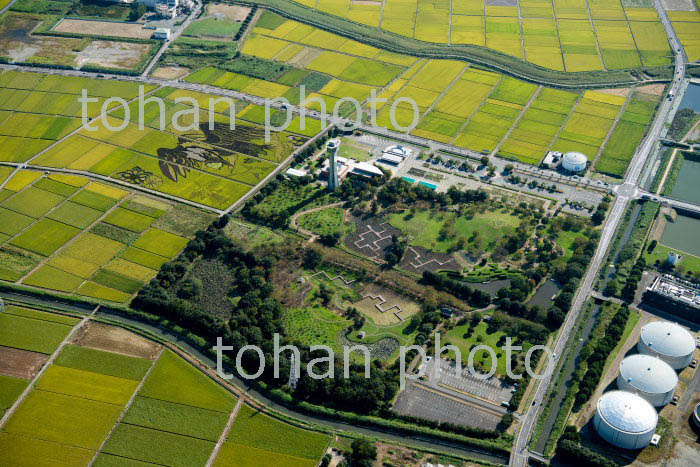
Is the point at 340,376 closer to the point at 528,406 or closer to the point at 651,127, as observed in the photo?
the point at 528,406

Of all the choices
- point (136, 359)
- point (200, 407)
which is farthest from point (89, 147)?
point (200, 407)

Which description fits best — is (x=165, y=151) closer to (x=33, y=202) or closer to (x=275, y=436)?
(x=33, y=202)

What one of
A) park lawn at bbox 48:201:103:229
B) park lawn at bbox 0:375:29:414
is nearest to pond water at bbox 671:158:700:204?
park lawn at bbox 48:201:103:229

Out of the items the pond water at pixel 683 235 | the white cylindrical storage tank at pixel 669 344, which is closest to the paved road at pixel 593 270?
the pond water at pixel 683 235

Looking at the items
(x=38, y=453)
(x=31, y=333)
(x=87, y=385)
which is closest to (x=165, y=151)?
(x=31, y=333)

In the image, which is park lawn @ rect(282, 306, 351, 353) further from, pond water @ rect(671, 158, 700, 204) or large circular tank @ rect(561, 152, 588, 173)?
pond water @ rect(671, 158, 700, 204)

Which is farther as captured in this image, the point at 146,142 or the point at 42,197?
the point at 146,142

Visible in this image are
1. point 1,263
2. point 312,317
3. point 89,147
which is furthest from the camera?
point 89,147
